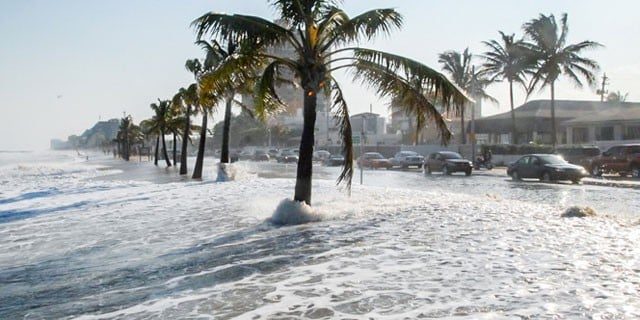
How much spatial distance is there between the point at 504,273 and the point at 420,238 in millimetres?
2769

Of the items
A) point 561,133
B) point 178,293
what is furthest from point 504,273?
point 561,133

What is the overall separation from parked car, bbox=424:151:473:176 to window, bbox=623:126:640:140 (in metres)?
16.4

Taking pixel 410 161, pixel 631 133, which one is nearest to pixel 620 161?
pixel 631 133

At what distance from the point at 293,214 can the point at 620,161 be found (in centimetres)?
2396

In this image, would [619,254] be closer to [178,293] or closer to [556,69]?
[178,293]

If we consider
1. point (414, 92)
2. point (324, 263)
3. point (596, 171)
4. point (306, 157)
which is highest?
point (414, 92)

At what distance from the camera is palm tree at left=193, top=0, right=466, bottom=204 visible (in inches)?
497

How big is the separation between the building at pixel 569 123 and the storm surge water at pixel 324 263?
3543 cm

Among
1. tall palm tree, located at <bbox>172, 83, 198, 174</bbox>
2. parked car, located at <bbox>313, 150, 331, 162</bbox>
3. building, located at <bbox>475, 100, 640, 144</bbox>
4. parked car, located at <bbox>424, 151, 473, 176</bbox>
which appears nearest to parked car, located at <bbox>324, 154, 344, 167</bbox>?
parked car, located at <bbox>313, 150, 331, 162</bbox>

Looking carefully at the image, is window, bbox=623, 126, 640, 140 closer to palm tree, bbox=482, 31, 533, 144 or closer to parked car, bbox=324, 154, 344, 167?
palm tree, bbox=482, 31, 533, 144

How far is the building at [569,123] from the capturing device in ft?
A: 145

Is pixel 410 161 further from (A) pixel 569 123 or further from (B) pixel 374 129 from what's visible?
(B) pixel 374 129

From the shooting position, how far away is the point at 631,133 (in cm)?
4403

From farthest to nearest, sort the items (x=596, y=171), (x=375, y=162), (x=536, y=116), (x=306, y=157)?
(x=536, y=116), (x=375, y=162), (x=596, y=171), (x=306, y=157)
